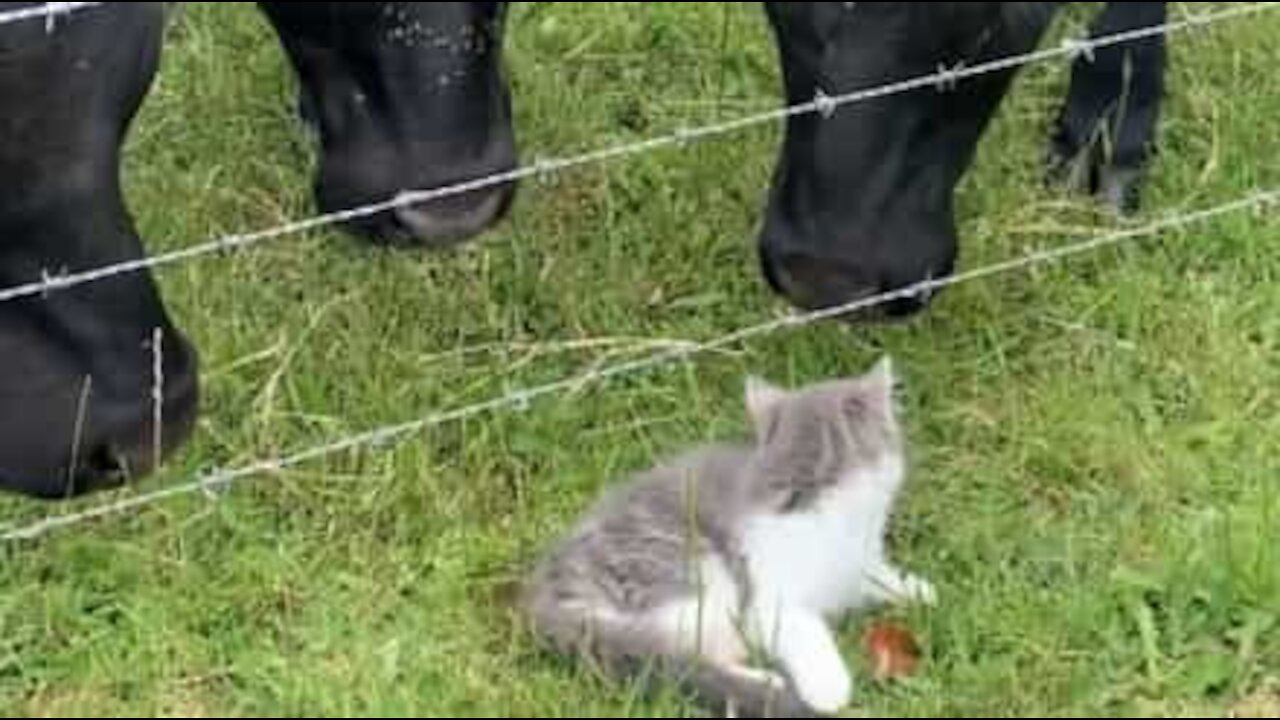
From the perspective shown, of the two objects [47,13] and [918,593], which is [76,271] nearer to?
[47,13]

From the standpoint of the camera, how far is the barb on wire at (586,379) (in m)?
3.68

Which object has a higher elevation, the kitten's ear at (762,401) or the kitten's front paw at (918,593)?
the kitten's ear at (762,401)

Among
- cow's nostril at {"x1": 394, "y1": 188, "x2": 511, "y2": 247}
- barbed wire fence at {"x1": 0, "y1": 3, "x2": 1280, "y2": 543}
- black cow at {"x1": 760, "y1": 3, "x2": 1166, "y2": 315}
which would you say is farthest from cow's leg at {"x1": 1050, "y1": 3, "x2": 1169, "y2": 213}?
cow's nostril at {"x1": 394, "y1": 188, "x2": 511, "y2": 247}

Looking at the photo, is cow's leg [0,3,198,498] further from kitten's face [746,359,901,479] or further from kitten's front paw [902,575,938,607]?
kitten's front paw [902,575,938,607]

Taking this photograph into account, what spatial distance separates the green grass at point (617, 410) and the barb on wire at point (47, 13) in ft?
2.10

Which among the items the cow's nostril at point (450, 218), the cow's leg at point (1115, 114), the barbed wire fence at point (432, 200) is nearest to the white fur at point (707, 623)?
the barbed wire fence at point (432, 200)

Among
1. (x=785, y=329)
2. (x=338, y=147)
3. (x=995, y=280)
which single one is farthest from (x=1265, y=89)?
(x=338, y=147)

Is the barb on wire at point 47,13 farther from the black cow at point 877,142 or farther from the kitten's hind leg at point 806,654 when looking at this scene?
the kitten's hind leg at point 806,654

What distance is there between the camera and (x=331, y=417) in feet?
13.2

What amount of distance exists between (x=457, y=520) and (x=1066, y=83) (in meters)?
1.52

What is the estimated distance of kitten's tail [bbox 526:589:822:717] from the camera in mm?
3207

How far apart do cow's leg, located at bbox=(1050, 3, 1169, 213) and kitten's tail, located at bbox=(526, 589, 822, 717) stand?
1523mm

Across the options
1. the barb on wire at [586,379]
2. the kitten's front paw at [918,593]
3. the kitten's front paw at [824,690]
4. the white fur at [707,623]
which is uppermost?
the barb on wire at [586,379]

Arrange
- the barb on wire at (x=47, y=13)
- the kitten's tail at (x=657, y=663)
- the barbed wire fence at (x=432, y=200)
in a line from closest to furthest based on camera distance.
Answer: the kitten's tail at (x=657, y=663) → the barb on wire at (x=47, y=13) → the barbed wire fence at (x=432, y=200)
